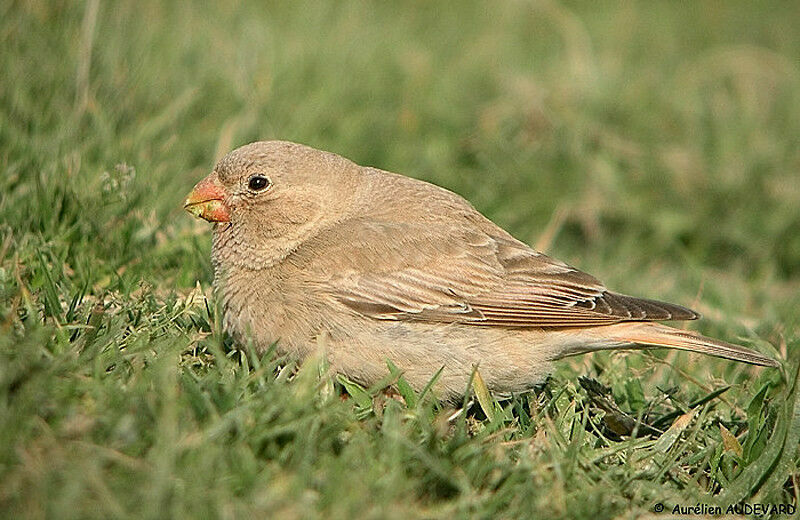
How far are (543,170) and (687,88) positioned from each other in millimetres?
2415

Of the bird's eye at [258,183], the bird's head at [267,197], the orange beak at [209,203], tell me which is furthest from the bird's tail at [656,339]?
the orange beak at [209,203]

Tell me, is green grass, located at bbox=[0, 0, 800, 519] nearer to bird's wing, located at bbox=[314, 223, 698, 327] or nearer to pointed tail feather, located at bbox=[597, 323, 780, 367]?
pointed tail feather, located at bbox=[597, 323, 780, 367]

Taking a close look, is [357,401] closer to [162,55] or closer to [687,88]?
[162,55]

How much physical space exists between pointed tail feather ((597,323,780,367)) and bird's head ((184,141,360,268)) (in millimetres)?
1481

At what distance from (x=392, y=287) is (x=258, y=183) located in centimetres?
85

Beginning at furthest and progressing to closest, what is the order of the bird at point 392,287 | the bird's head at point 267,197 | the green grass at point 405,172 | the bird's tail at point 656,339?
the bird's head at point 267,197, the bird's tail at point 656,339, the bird at point 392,287, the green grass at point 405,172

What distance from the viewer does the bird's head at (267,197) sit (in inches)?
185

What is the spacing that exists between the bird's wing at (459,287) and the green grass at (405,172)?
37 centimetres

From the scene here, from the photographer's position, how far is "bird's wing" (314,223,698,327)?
4449mm

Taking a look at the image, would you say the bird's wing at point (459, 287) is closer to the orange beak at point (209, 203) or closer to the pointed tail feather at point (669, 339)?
the pointed tail feather at point (669, 339)

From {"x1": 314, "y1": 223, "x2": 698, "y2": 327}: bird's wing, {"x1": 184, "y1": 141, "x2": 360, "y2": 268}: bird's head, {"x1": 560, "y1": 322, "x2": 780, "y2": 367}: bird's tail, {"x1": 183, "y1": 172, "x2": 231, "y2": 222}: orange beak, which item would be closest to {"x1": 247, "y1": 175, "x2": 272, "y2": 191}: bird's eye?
{"x1": 184, "y1": 141, "x2": 360, "y2": 268}: bird's head

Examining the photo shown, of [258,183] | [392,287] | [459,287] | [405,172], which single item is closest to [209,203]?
[258,183]

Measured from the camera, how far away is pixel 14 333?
3533 mm

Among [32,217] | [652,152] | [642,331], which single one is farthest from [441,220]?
[652,152]
